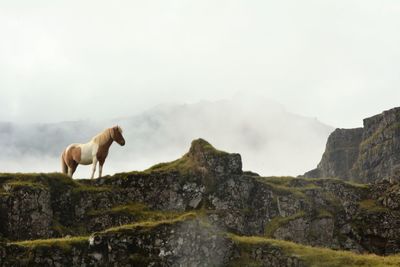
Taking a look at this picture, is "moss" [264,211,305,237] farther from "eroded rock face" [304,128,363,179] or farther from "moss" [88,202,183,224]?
"eroded rock face" [304,128,363,179]

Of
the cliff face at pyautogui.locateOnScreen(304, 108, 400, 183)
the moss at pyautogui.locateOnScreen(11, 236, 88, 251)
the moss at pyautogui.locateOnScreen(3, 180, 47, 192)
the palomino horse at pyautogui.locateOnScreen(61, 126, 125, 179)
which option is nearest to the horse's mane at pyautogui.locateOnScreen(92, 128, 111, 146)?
the palomino horse at pyautogui.locateOnScreen(61, 126, 125, 179)

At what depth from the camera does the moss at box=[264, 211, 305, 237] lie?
212ft

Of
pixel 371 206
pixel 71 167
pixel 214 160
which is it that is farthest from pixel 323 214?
pixel 71 167

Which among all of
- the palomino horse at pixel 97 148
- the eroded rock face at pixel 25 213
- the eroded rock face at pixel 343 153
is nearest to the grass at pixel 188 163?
the palomino horse at pixel 97 148

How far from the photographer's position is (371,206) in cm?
7025

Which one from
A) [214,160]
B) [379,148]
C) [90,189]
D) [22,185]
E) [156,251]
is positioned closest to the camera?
[156,251]

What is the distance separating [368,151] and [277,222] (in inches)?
4565

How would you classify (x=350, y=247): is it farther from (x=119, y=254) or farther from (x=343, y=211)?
(x=119, y=254)

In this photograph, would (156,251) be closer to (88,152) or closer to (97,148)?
(97,148)

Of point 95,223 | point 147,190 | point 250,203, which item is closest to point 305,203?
point 250,203

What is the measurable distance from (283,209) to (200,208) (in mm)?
12744

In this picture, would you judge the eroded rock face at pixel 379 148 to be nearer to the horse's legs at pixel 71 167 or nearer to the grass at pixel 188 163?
the grass at pixel 188 163

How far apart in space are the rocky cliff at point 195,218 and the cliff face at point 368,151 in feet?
242

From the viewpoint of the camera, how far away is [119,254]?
3894 cm
